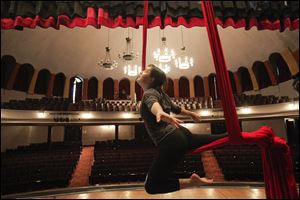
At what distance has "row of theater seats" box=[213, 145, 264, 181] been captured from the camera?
7.33 m

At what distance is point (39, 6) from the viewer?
8.37 feet

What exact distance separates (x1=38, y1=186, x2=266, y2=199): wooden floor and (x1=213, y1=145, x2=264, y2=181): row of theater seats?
0.56 meters

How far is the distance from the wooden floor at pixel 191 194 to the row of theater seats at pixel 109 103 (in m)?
4.14

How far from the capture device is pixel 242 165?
7695 mm

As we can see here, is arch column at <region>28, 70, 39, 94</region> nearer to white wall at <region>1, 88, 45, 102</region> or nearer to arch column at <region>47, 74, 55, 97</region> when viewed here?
white wall at <region>1, 88, 45, 102</region>

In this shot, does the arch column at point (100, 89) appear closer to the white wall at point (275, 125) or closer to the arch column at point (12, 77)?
the arch column at point (12, 77)

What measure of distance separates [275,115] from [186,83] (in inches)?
218

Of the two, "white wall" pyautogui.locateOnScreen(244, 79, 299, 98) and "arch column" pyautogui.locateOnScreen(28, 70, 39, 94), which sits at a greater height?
"arch column" pyautogui.locateOnScreen(28, 70, 39, 94)

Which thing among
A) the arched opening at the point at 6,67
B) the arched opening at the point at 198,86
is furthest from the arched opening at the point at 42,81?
the arched opening at the point at 198,86

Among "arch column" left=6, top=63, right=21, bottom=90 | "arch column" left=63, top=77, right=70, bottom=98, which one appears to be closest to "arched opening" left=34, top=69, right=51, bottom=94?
"arch column" left=63, top=77, right=70, bottom=98

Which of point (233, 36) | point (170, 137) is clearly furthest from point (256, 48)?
point (170, 137)

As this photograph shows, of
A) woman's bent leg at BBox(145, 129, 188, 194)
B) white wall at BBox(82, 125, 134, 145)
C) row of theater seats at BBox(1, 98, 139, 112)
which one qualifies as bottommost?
white wall at BBox(82, 125, 134, 145)

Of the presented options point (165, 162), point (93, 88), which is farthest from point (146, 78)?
point (93, 88)

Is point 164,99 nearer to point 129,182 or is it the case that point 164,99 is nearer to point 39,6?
point 39,6
